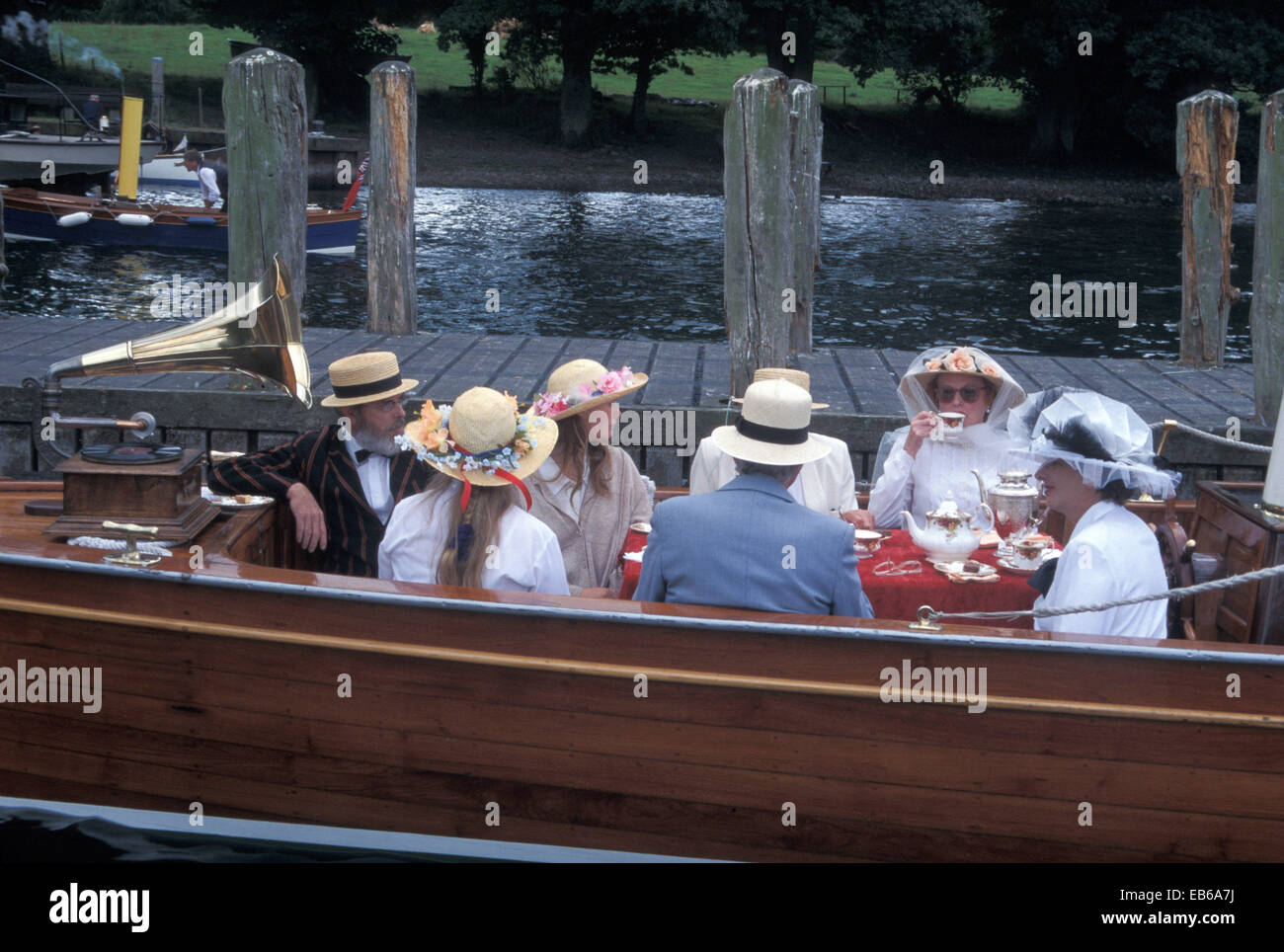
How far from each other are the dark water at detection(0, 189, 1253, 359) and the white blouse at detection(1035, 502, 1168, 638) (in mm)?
10588

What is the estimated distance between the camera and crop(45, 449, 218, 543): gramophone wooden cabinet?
4500 millimetres

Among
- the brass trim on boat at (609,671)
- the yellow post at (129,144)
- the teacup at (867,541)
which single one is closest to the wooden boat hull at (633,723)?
the brass trim on boat at (609,671)

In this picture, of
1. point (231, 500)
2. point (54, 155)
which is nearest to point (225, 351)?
point (231, 500)

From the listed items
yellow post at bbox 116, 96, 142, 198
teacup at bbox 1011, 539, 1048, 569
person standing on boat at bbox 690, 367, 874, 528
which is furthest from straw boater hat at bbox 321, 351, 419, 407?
yellow post at bbox 116, 96, 142, 198

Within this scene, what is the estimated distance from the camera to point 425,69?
135 feet

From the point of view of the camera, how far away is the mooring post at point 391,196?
9398 millimetres

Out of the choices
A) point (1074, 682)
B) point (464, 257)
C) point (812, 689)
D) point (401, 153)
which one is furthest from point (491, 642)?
point (464, 257)

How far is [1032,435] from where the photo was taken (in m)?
4.27

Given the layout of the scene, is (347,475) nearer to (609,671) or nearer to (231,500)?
(231,500)

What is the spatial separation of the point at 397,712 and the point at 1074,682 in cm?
207

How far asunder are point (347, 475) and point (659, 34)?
99.1 ft

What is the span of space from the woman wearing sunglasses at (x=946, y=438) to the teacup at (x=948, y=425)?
0.01 m

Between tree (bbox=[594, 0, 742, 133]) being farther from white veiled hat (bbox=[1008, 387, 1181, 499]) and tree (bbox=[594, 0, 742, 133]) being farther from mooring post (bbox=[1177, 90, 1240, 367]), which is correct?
white veiled hat (bbox=[1008, 387, 1181, 499])
